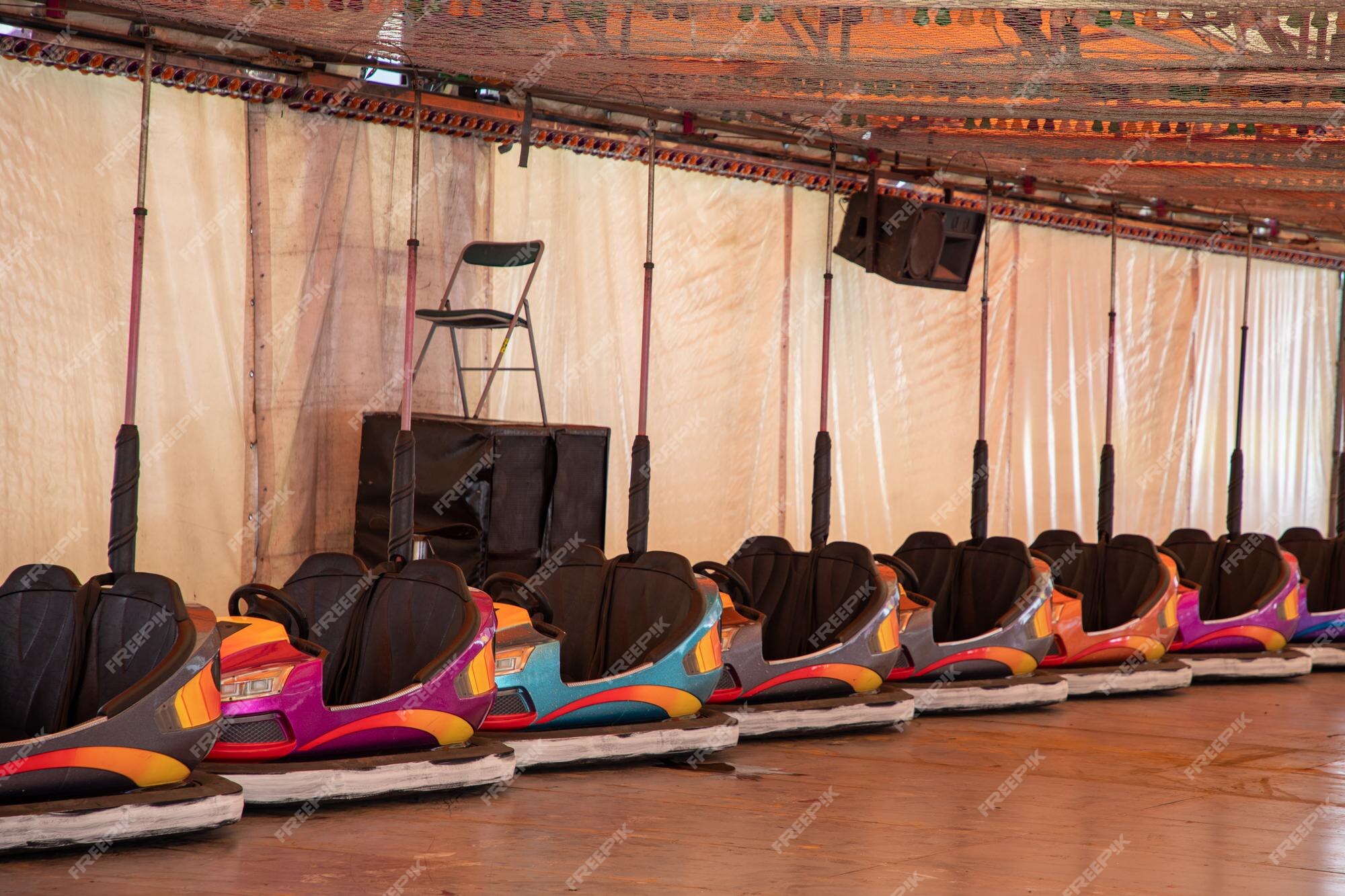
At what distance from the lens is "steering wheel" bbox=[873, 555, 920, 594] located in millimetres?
5074

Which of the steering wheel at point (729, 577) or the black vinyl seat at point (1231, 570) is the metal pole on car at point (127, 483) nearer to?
the steering wheel at point (729, 577)

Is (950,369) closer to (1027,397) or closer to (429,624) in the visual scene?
(1027,397)

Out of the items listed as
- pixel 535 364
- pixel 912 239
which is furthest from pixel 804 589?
pixel 912 239

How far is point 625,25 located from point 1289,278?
22.6 feet

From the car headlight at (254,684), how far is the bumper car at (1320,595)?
479 cm

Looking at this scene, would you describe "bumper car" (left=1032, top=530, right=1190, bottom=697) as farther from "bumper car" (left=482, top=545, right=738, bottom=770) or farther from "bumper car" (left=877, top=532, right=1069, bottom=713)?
"bumper car" (left=482, top=545, right=738, bottom=770)

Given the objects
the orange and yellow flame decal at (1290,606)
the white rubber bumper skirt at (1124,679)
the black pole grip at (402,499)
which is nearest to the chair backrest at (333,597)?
the black pole grip at (402,499)

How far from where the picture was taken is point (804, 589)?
484 centimetres

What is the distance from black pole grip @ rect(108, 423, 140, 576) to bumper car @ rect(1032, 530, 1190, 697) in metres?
3.29

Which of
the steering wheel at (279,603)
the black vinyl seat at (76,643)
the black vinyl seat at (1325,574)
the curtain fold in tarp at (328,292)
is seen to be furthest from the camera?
the black vinyl seat at (1325,574)

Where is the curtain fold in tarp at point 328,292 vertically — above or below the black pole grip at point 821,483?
above

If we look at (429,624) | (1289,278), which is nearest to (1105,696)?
(429,624)

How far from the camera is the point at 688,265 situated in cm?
655

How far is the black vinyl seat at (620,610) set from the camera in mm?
4141
